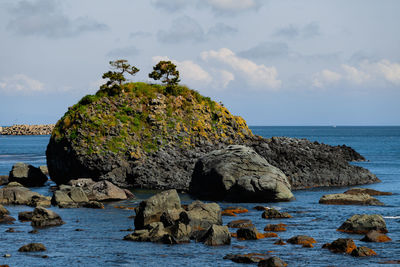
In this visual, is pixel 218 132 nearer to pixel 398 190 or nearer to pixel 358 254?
pixel 398 190

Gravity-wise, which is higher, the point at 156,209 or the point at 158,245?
the point at 156,209

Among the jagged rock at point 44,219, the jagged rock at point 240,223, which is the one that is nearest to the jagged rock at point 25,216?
the jagged rock at point 44,219

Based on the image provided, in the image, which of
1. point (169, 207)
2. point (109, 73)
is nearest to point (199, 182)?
point (169, 207)

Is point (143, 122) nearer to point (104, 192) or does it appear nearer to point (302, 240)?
point (104, 192)

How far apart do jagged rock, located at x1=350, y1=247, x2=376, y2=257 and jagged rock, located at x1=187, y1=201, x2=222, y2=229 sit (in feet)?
33.9

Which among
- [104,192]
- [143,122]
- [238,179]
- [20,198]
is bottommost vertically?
[20,198]

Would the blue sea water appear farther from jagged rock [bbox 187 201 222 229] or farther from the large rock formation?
the large rock formation

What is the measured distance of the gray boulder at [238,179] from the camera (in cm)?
4972

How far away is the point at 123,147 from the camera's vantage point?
61.8m

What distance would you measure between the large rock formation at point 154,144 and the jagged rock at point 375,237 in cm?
2885

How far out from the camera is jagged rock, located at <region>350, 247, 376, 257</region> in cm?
2842

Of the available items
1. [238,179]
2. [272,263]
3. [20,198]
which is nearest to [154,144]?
[238,179]

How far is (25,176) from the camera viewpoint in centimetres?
6519

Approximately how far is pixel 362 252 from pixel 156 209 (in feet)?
47.3
